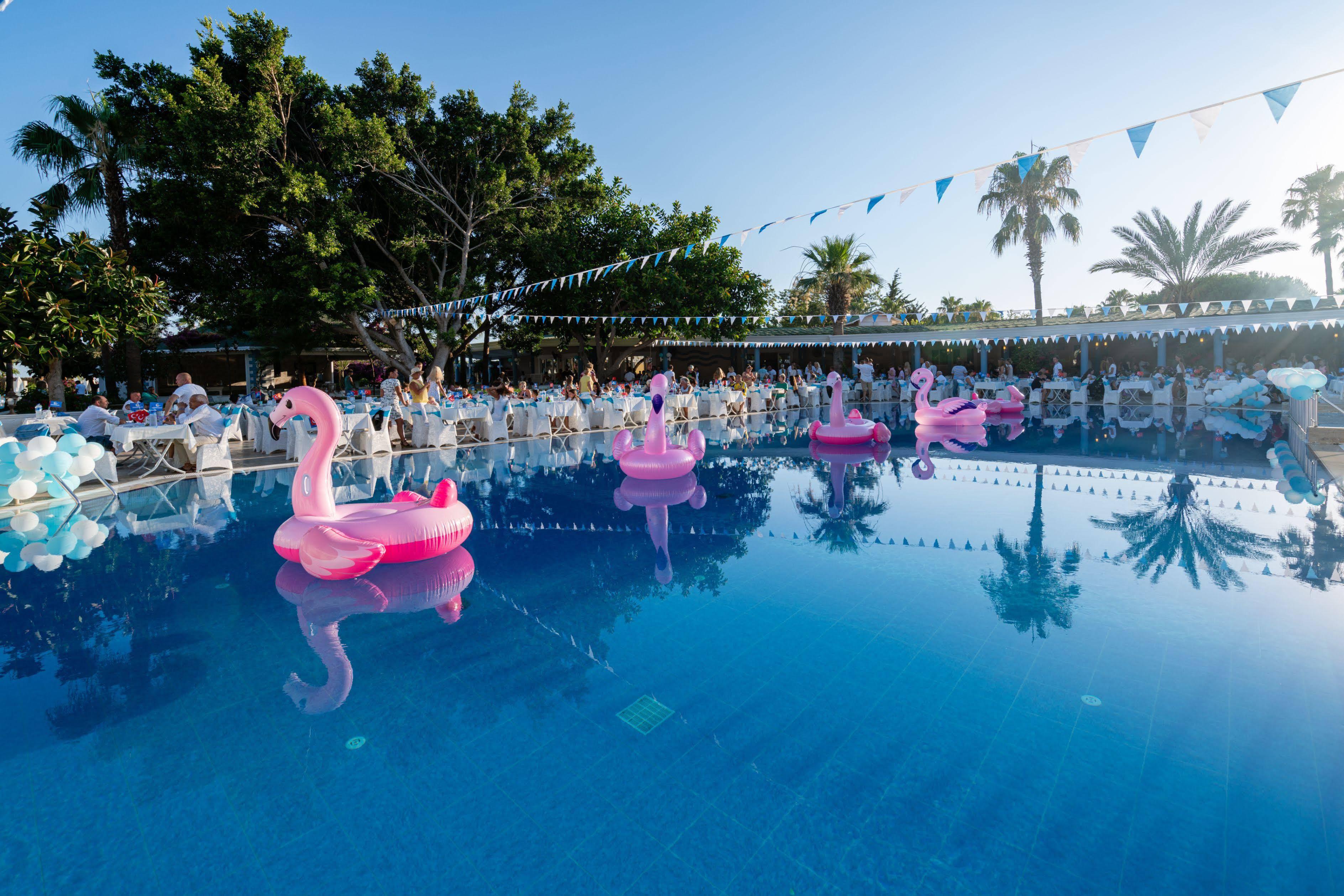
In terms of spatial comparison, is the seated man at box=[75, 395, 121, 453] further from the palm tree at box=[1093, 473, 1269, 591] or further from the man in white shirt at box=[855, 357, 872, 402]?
the man in white shirt at box=[855, 357, 872, 402]

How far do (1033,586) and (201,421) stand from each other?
10279mm

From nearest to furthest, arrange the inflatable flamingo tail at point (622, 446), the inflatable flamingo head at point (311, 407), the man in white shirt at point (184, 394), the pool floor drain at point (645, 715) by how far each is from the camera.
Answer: the pool floor drain at point (645, 715) < the inflatable flamingo head at point (311, 407) < the inflatable flamingo tail at point (622, 446) < the man in white shirt at point (184, 394)

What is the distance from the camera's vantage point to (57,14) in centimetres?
1355

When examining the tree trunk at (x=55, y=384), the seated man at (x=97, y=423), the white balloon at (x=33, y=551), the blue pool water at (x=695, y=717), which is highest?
the tree trunk at (x=55, y=384)

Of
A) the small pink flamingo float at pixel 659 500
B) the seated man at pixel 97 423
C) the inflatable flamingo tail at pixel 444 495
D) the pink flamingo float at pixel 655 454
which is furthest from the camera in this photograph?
the seated man at pixel 97 423

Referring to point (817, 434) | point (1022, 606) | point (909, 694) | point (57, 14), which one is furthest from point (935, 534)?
point (57, 14)

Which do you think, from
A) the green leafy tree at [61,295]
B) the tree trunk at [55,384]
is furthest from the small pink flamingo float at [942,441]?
the tree trunk at [55,384]

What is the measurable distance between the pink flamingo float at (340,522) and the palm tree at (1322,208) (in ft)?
116

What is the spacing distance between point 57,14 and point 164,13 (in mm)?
2251

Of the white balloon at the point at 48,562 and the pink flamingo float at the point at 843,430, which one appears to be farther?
the pink flamingo float at the point at 843,430

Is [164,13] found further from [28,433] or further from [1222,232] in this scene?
[1222,232]

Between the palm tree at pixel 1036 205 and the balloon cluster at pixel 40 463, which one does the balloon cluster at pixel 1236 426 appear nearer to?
the palm tree at pixel 1036 205

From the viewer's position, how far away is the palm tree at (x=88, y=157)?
1546 cm

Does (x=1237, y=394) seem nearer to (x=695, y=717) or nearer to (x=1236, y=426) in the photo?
(x=1236, y=426)
